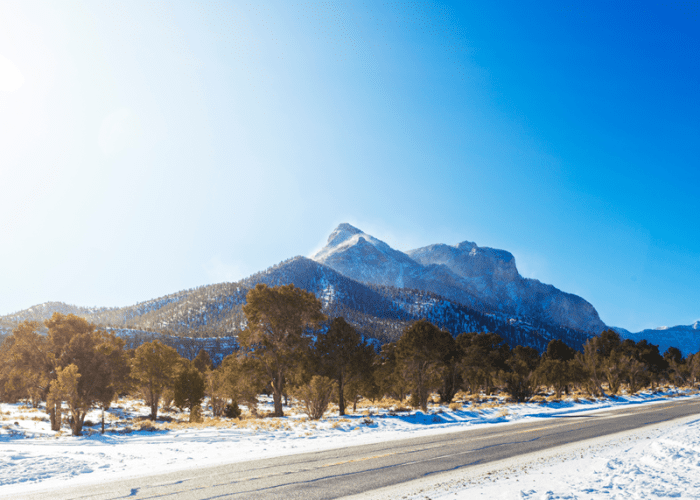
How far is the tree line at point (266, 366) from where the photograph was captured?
1001 inches

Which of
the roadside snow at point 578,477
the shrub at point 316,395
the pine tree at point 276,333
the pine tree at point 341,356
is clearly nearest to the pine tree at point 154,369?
the pine tree at point 276,333

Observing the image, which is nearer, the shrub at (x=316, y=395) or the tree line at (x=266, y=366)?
the tree line at (x=266, y=366)

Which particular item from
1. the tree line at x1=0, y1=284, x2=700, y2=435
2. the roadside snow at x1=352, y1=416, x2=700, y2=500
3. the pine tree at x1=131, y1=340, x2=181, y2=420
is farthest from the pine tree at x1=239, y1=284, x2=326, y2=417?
the roadside snow at x1=352, y1=416, x2=700, y2=500

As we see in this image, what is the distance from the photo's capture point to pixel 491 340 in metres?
52.4

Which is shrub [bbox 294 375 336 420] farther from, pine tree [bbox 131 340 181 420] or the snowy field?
pine tree [bbox 131 340 181 420]

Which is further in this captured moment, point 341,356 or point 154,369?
point 154,369

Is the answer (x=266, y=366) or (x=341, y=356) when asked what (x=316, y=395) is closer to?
(x=341, y=356)

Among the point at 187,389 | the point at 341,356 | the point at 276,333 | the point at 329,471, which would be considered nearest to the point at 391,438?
the point at 329,471

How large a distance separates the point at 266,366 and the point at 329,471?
20557mm

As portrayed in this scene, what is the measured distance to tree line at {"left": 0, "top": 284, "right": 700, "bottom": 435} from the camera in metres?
25.4

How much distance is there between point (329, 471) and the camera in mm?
10750

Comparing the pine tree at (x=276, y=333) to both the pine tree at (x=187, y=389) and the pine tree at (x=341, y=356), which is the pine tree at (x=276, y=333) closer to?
the pine tree at (x=341, y=356)

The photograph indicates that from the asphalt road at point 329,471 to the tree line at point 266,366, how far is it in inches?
574

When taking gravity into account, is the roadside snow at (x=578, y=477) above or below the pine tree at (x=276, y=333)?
below
